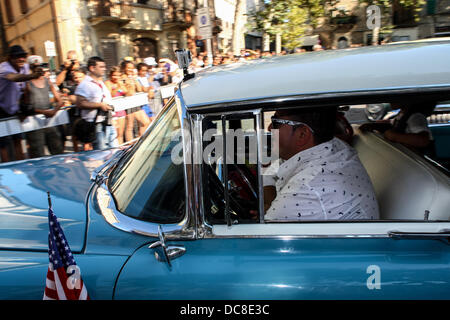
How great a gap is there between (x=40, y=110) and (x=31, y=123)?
22 cm

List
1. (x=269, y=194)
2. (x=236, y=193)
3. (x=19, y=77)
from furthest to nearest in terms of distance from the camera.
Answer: (x=19, y=77) → (x=269, y=194) → (x=236, y=193)

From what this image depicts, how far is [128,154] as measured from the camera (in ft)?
6.58

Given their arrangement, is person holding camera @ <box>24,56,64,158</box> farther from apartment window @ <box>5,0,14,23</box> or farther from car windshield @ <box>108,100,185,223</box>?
apartment window @ <box>5,0,14,23</box>

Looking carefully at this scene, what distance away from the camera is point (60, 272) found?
4.24 ft

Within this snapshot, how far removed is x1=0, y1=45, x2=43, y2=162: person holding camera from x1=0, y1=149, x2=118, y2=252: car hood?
9.38 feet

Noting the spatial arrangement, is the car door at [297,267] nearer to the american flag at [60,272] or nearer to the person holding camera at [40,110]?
the american flag at [60,272]

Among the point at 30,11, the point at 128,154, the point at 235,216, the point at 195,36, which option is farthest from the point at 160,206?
the point at 195,36

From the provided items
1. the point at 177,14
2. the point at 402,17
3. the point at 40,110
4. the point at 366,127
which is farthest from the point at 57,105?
the point at 402,17

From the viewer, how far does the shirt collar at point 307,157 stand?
180 centimetres

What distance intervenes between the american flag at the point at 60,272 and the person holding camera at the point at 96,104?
14.4ft

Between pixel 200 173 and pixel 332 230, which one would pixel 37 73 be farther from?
pixel 332 230

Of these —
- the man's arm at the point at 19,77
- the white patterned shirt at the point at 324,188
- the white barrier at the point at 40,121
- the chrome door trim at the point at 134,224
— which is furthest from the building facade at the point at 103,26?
the white patterned shirt at the point at 324,188

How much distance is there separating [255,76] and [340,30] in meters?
27.5

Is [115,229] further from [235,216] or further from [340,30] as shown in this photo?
[340,30]
